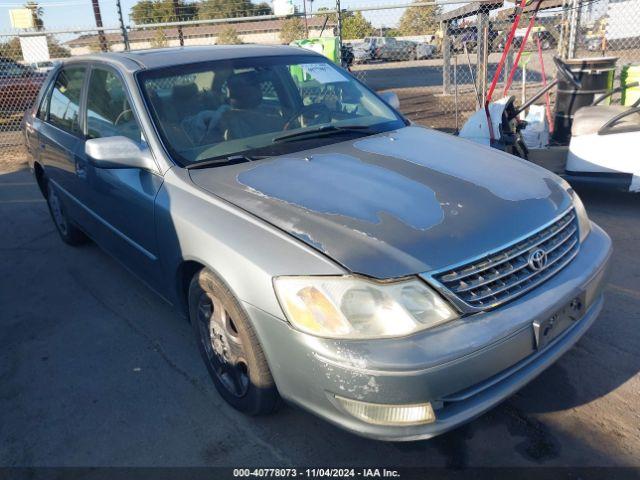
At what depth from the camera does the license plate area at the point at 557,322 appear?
2.20 metres

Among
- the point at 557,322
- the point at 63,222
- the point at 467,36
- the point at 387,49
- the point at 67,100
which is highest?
the point at 467,36

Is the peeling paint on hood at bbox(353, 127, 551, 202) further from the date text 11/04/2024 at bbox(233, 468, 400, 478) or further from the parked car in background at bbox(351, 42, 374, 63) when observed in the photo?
the parked car in background at bbox(351, 42, 374, 63)

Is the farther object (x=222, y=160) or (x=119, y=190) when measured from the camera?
(x=119, y=190)

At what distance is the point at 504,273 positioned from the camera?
2.22 metres

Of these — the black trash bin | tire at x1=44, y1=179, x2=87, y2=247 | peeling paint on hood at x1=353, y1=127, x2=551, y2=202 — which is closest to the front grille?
peeling paint on hood at x1=353, y1=127, x2=551, y2=202

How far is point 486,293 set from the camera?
84.8 inches

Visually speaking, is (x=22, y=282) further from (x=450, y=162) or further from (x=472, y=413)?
(x=472, y=413)

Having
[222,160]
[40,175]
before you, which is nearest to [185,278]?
[222,160]

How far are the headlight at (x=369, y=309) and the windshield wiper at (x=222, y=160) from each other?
1170mm

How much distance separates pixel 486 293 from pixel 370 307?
0.48m

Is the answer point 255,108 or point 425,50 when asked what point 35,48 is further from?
point 425,50

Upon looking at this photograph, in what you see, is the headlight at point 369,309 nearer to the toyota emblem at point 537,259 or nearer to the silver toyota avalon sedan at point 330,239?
the silver toyota avalon sedan at point 330,239

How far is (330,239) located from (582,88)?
19.7ft

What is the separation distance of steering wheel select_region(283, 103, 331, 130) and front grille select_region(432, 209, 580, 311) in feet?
5.49
